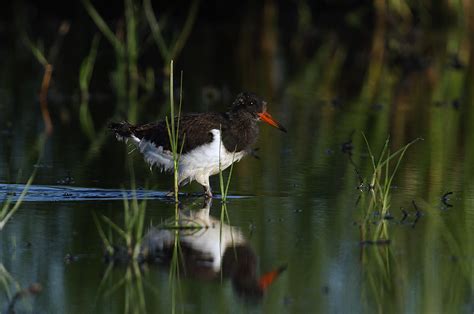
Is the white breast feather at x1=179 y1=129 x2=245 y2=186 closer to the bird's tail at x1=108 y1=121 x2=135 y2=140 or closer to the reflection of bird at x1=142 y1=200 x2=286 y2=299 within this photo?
the bird's tail at x1=108 y1=121 x2=135 y2=140

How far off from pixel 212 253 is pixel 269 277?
618mm

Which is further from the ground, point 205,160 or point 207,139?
point 207,139

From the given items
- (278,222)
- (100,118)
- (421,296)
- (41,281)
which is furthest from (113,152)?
(421,296)

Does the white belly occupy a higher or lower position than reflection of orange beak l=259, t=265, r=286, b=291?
higher

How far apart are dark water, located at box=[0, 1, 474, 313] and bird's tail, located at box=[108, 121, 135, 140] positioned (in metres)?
0.38

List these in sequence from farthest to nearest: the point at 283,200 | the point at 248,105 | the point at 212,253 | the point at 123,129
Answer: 1. the point at 123,129
2. the point at 248,105
3. the point at 283,200
4. the point at 212,253

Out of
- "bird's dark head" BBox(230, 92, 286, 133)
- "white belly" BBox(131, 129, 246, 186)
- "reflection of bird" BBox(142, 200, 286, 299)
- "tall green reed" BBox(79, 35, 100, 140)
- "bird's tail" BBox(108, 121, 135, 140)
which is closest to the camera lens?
"reflection of bird" BBox(142, 200, 286, 299)

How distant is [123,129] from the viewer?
31.4ft

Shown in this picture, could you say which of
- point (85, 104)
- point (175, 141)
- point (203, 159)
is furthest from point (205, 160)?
point (85, 104)

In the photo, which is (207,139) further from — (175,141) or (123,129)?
(123,129)

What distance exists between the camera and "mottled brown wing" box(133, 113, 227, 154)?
8867 mm

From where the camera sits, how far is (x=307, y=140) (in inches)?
462

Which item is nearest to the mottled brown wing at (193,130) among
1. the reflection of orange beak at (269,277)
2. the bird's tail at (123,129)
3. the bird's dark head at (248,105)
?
the bird's dark head at (248,105)

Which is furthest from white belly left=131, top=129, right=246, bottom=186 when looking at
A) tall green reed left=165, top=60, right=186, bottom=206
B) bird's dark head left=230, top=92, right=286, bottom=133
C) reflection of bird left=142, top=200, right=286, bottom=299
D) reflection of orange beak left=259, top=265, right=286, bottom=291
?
reflection of orange beak left=259, top=265, right=286, bottom=291
